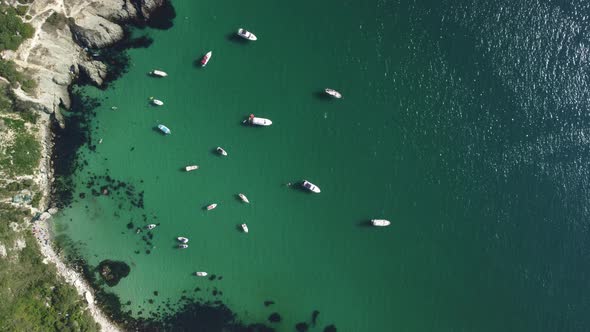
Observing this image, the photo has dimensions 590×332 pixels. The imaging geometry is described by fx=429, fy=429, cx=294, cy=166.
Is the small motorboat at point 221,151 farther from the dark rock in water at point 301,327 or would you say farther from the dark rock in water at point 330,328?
the dark rock in water at point 330,328

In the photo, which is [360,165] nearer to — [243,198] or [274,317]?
[243,198]

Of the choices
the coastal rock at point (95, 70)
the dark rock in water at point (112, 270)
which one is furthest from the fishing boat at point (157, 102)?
the dark rock in water at point (112, 270)

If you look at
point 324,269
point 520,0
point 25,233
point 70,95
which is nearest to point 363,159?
point 324,269

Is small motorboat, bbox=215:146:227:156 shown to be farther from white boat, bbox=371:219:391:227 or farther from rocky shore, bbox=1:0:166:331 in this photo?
white boat, bbox=371:219:391:227

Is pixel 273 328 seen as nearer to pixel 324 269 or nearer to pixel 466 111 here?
pixel 324 269

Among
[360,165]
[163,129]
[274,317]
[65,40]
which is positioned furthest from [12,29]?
[274,317]

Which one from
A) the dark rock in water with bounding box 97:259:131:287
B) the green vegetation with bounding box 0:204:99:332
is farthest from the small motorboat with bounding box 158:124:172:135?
the green vegetation with bounding box 0:204:99:332
